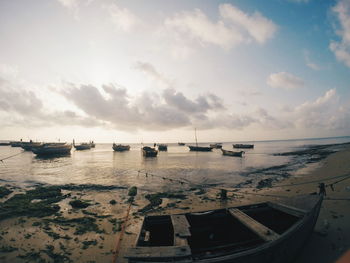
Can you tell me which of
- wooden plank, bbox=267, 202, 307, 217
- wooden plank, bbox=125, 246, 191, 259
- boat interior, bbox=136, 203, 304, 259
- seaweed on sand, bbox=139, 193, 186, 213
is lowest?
seaweed on sand, bbox=139, 193, 186, 213

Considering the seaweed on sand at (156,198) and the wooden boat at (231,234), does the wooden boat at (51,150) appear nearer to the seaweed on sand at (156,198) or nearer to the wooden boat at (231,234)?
the seaweed on sand at (156,198)

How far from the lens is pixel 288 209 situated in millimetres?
7488

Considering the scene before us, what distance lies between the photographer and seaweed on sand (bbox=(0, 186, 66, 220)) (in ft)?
35.4

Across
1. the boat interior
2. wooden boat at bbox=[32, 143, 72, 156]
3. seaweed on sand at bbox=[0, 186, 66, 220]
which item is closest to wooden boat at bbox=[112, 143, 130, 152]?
wooden boat at bbox=[32, 143, 72, 156]

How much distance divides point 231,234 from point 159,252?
4.18m

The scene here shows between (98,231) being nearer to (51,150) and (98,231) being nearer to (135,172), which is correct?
(135,172)

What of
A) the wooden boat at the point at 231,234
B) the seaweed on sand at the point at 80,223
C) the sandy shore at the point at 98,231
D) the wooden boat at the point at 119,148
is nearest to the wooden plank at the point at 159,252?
the wooden boat at the point at 231,234

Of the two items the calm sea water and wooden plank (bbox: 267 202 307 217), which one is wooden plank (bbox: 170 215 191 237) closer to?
wooden plank (bbox: 267 202 307 217)

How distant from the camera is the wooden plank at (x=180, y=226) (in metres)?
5.55

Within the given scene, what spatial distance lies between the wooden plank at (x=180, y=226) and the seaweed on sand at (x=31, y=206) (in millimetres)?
8879

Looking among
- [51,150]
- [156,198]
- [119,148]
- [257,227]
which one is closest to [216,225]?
[257,227]

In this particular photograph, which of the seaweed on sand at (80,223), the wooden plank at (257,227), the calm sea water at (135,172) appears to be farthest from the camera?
the calm sea water at (135,172)

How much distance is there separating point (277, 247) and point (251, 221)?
155cm

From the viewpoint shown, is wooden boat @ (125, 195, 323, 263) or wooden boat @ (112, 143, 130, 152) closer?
wooden boat @ (125, 195, 323, 263)
